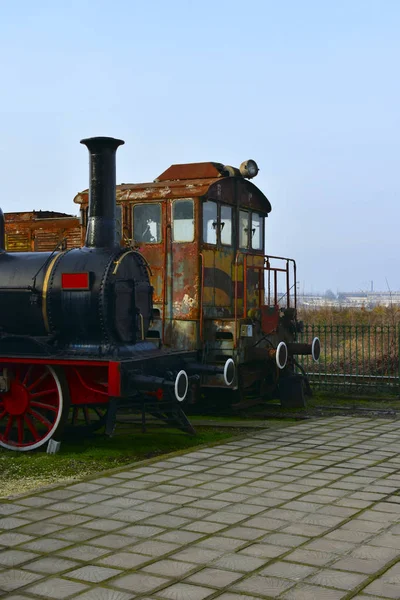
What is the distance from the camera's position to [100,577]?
177 inches

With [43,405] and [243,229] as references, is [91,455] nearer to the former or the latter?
[43,405]

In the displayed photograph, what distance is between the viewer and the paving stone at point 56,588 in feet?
13.9

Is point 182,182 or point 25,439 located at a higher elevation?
point 182,182

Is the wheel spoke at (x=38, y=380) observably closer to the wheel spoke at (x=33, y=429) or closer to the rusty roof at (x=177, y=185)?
the wheel spoke at (x=33, y=429)

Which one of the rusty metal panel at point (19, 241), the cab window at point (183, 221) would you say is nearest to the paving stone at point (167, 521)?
the cab window at point (183, 221)

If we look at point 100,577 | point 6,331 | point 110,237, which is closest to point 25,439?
point 6,331

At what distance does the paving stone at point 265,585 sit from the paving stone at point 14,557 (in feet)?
4.56

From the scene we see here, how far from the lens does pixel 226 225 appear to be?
39.1 ft

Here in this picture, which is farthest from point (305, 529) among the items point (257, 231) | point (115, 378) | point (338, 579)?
point (257, 231)

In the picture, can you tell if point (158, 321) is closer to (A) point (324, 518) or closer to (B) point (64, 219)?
(B) point (64, 219)

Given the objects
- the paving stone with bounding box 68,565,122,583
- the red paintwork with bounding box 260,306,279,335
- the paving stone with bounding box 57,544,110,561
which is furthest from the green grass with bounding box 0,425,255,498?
the paving stone with bounding box 68,565,122,583

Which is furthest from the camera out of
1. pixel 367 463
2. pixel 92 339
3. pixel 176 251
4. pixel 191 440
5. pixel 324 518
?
pixel 176 251

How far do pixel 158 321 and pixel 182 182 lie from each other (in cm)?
211

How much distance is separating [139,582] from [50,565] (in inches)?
25.6
